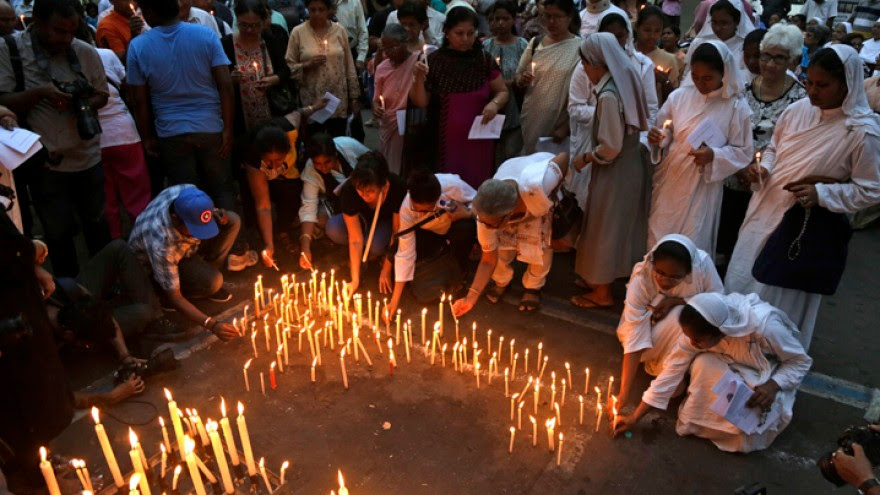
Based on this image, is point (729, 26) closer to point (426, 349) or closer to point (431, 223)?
point (431, 223)

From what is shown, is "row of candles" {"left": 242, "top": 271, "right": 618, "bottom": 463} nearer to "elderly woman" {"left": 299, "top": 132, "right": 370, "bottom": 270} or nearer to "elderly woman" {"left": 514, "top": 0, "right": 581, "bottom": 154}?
"elderly woman" {"left": 299, "top": 132, "right": 370, "bottom": 270}

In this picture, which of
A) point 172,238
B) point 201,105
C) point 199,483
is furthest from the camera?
point 201,105

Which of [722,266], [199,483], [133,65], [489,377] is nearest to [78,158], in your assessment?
[133,65]

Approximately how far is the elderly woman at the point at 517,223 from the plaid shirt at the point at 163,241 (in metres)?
2.07

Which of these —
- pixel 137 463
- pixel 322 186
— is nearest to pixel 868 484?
pixel 137 463

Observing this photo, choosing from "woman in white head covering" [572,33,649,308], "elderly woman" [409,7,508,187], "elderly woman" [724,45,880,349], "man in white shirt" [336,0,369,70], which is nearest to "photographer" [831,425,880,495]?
"elderly woman" [724,45,880,349]

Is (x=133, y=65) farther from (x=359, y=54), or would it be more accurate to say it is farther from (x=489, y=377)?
(x=489, y=377)

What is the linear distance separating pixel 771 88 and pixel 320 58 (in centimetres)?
402

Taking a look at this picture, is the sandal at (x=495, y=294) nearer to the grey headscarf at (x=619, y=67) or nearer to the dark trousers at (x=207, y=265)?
the grey headscarf at (x=619, y=67)

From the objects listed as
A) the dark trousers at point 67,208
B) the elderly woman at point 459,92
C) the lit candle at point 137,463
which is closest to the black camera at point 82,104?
the dark trousers at point 67,208

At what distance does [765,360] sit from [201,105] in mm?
4706

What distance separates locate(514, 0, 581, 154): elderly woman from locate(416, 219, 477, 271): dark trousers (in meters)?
1.21

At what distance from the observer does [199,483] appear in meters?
2.86

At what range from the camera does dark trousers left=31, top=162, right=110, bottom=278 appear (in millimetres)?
4871
